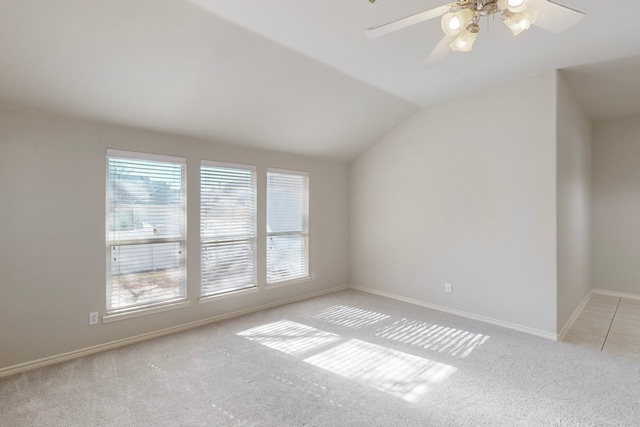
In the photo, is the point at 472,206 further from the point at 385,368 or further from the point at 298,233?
the point at 298,233

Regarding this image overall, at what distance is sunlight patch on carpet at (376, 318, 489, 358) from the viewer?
3104 mm

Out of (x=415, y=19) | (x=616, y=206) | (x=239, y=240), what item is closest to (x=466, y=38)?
(x=415, y=19)

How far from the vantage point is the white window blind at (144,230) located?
3150 millimetres

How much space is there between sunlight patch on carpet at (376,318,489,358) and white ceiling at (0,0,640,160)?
262 cm

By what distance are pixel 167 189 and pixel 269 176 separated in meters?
1.36

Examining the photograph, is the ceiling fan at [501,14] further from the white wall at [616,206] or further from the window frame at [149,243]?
the white wall at [616,206]

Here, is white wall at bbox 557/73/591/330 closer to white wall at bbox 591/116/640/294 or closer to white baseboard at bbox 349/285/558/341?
white baseboard at bbox 349/285/558/341

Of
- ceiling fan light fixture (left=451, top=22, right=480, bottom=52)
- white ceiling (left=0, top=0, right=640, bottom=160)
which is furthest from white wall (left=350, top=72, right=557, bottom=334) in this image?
ceiling fan light fixture (left=451, top=22, right=480, bottom=52)

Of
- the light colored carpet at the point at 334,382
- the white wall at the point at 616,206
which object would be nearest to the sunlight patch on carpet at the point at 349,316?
the light colored carpet at the point at 334,382

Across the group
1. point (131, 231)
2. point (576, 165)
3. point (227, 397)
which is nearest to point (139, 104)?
point (131, 231)

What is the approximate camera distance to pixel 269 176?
4426 mm

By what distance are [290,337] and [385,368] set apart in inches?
43.0

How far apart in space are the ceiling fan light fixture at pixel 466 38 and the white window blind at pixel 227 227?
2.88 meters

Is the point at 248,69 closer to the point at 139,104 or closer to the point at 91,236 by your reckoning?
the point at 139,104
